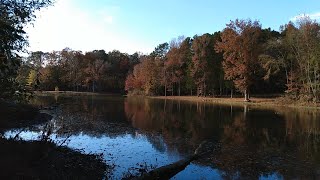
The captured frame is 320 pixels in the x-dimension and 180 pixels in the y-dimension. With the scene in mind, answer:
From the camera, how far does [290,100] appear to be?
194ft

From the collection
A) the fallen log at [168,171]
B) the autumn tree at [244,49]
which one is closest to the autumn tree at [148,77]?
the autumn tree at [244,49]

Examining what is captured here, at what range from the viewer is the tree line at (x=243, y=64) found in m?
58.7

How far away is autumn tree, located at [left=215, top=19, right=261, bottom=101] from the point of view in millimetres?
64875

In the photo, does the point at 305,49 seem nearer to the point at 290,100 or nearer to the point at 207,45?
the point at 290,100

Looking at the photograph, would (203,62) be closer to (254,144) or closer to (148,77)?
(148,77)

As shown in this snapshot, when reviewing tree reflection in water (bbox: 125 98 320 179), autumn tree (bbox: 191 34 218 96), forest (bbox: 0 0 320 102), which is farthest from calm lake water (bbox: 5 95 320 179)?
autumn tree (bbox: 191 34 218 96)

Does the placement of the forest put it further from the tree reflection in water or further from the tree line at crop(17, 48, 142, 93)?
the tree reflection in water

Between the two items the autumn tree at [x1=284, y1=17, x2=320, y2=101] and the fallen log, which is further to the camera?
the autumn tree at [x1=284, y1=17, x2=320, y2=101]

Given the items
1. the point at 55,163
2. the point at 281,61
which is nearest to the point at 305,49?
the point at 281,61

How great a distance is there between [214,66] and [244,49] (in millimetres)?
14711

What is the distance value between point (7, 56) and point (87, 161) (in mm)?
6470

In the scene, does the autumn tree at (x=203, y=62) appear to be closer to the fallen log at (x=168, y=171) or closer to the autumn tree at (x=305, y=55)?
the autumn tree at (x=305, y=55)

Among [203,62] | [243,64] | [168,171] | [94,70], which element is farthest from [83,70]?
[168,171]

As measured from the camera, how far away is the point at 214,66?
79.4 m
